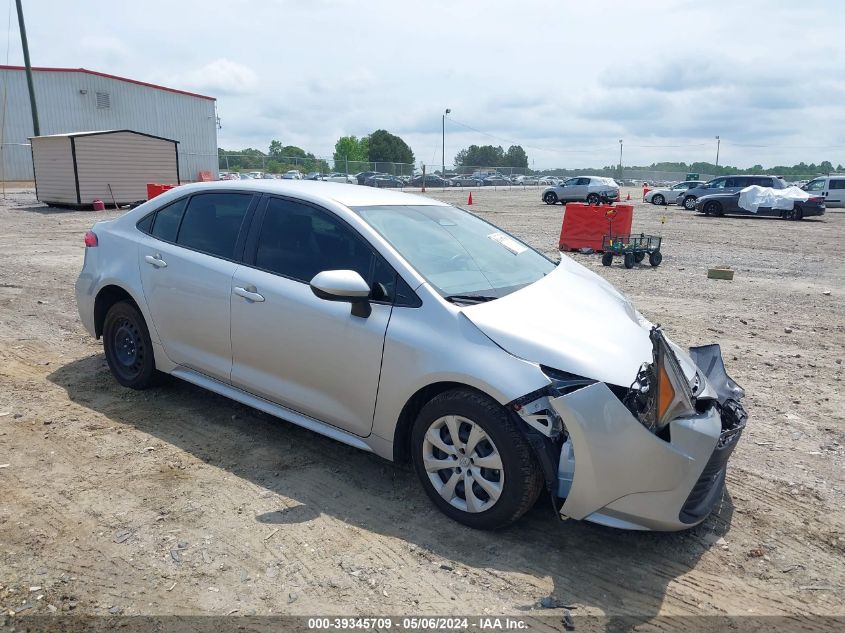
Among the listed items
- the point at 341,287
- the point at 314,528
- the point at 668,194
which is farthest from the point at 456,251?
the point at 668,194

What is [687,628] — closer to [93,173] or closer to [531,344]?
[531,344]

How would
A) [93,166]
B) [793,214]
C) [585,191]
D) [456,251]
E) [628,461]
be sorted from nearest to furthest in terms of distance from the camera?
[628,461] < [456,251] < [93,166] < [793,214] < [585,191]

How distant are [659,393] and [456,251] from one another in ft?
5.15

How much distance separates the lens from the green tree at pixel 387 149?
88938mm

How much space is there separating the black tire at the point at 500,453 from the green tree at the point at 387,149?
87.2 meters

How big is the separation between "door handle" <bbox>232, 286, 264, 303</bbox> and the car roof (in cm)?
68

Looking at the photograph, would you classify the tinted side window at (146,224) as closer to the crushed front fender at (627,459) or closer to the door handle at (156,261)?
the door handle at (156,261)

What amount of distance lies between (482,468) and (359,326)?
39.7 inches

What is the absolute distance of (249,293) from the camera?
4090 mm

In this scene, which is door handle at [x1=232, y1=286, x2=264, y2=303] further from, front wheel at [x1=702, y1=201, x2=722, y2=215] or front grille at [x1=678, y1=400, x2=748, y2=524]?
front wheel at [x1=702, y1=201, x2=722, y2=215]

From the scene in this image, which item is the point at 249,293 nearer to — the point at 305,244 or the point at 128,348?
the point at 305,244

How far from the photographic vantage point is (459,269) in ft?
12.6

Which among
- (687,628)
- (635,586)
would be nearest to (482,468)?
(635,586)

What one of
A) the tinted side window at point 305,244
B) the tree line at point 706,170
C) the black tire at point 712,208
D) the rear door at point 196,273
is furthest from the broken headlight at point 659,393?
the tree line at point 706,170
